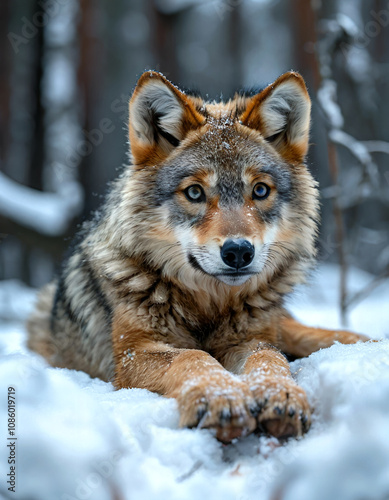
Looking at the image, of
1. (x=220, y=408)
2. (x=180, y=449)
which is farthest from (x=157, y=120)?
(x=180, y=449)

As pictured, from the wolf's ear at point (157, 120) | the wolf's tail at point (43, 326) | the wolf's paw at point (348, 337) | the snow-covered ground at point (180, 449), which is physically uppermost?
the wolf's ear at point (157, 120)

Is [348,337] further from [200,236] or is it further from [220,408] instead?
[220,408]

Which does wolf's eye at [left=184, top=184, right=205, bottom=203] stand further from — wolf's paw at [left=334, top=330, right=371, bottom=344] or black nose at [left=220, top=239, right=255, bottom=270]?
wolf's paw at [left=334, top=330, right=371, bottom=344]

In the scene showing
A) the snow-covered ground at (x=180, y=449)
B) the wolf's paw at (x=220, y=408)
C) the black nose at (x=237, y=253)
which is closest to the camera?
the snow-covered ground at (x=180, y=449)

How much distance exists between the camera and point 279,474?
182 cm

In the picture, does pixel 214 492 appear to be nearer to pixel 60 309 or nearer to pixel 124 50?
pixel 60 309

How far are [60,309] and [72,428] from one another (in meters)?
2.58

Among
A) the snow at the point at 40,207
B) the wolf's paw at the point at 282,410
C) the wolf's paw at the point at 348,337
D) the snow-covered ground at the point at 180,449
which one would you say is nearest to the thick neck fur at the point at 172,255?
the wolf's paw at the point at 348,337

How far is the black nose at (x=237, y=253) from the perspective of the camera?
276 centimetres

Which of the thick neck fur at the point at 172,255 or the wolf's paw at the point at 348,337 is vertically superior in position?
the thick neck fur at the point at 172,255

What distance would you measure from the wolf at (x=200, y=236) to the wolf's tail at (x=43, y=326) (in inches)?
34.3

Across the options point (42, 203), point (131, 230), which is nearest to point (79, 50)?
point (42, 203)

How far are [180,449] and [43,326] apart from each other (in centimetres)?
335

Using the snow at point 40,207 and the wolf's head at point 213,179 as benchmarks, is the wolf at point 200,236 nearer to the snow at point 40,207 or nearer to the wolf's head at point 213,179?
the wolf's head at point 213,179
